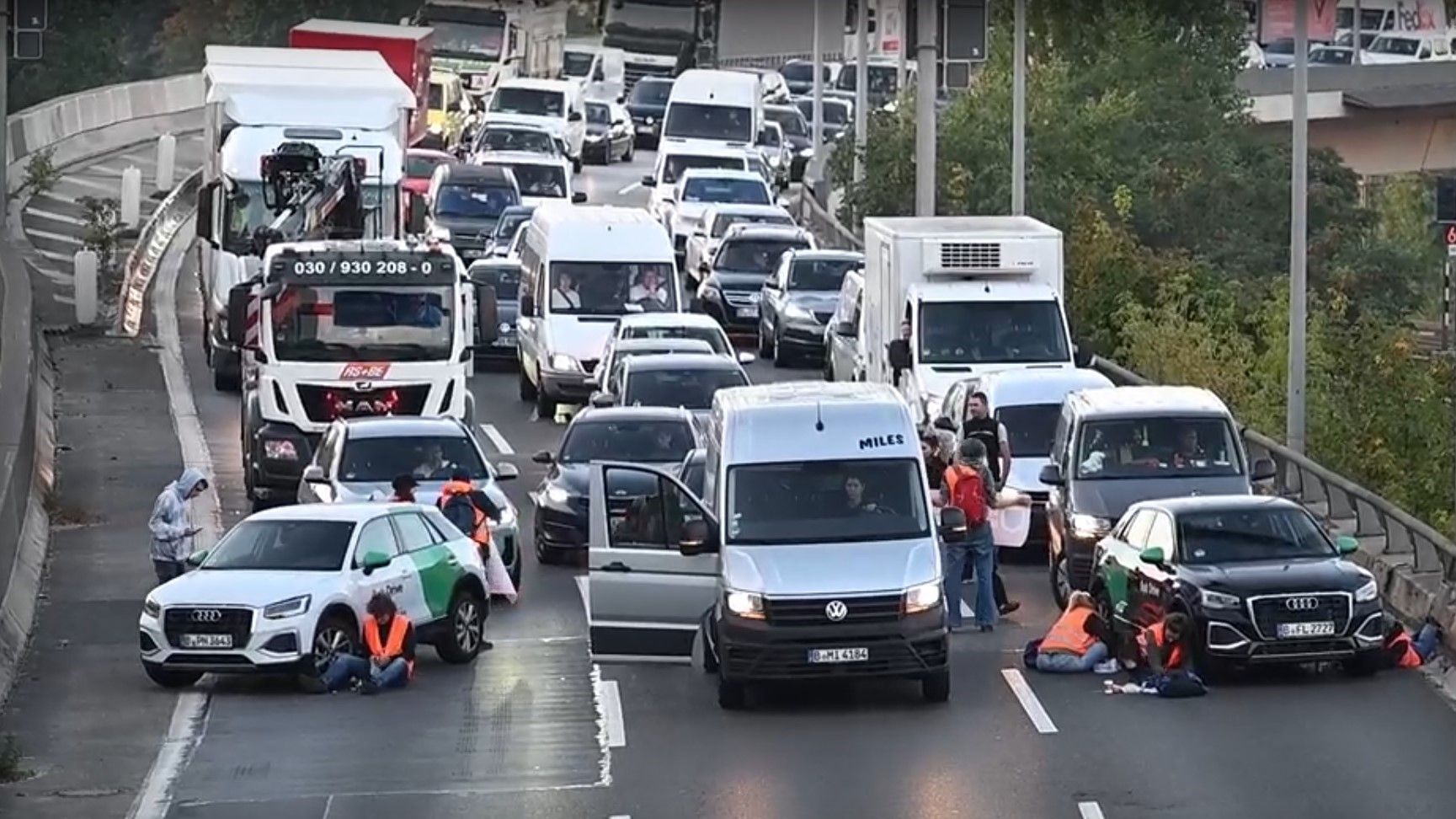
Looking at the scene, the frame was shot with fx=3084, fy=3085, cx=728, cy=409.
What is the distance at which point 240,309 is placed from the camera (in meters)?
34.6

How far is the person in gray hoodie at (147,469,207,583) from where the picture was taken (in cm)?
2702

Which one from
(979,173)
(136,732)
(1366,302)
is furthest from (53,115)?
(136,732)

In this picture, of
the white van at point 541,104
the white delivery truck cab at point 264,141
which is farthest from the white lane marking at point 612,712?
the white van at point 541,104

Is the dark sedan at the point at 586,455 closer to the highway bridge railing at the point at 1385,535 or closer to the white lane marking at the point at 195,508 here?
the white lane marking at the point at 195,508

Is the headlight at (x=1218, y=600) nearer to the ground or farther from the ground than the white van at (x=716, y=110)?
nearer to the ground

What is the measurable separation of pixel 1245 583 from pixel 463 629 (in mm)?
6444

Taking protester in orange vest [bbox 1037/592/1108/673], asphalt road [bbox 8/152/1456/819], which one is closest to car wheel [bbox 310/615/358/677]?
asphalt road [bbox 8/152/1456/819]

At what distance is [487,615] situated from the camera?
27094 mm

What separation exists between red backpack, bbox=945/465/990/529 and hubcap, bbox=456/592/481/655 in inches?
159

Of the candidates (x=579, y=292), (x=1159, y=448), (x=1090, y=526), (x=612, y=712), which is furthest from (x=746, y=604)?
(x=579, y=292)

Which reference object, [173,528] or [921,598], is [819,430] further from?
[173,528]

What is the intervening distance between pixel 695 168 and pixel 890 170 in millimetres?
3873

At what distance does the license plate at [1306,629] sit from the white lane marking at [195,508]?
7.96 m

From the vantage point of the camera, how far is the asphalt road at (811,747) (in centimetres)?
1919
